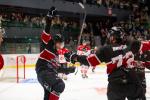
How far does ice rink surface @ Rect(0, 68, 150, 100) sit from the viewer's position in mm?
8676

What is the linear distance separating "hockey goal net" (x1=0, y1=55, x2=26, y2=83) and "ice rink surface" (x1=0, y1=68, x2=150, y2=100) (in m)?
0.43

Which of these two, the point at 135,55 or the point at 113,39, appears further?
the point at 135,55

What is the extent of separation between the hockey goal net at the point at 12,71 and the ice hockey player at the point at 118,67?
7.63 meters

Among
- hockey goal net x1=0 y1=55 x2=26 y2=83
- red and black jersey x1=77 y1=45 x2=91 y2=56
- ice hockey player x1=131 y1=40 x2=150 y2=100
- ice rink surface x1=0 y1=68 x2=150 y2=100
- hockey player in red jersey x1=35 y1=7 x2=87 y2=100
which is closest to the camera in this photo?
ice hockey player x1=131 y1=40 x2=150 y2=100

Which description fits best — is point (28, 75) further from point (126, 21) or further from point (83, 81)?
point (126, 21)

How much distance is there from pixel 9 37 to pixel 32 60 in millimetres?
1301

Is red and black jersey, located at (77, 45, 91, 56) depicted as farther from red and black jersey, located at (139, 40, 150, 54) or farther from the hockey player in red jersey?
red and black jersey, located at (139, 40, 150, 54)

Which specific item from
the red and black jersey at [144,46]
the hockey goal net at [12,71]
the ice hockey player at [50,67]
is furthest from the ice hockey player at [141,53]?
the hockey goal net at [12,71]

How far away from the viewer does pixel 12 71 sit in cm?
1434

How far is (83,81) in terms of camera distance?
1202 cm

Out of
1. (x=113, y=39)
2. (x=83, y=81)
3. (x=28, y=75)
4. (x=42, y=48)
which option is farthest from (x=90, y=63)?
(x=28, y=75)

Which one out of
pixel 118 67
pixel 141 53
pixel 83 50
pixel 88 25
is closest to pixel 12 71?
pixel 83 50

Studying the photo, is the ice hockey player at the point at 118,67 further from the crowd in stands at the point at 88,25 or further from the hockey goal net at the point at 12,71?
the crowd in stands at the point at 88,25

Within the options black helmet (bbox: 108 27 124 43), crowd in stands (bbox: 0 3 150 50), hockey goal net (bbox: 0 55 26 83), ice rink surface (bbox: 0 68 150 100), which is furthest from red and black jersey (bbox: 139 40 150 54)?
crowd in stands (bbox: 0 3 150 50)
